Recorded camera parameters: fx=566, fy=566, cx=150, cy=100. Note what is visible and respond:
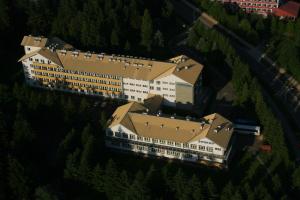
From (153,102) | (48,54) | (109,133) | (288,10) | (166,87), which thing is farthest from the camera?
(288,10)

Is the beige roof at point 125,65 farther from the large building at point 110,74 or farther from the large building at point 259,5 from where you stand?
the large building at point 259,5

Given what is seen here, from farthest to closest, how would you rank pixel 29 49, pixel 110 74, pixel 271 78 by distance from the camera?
1. pixel 271 78
2. pixel 29 49
3. pixel 110 74

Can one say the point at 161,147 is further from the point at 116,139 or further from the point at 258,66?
the point at 258,66

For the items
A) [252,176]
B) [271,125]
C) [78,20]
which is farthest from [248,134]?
[78,20]

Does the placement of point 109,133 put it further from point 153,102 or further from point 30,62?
point 30,62

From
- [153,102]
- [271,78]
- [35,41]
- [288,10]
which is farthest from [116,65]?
[288,10]

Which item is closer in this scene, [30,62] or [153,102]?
[153,102]
